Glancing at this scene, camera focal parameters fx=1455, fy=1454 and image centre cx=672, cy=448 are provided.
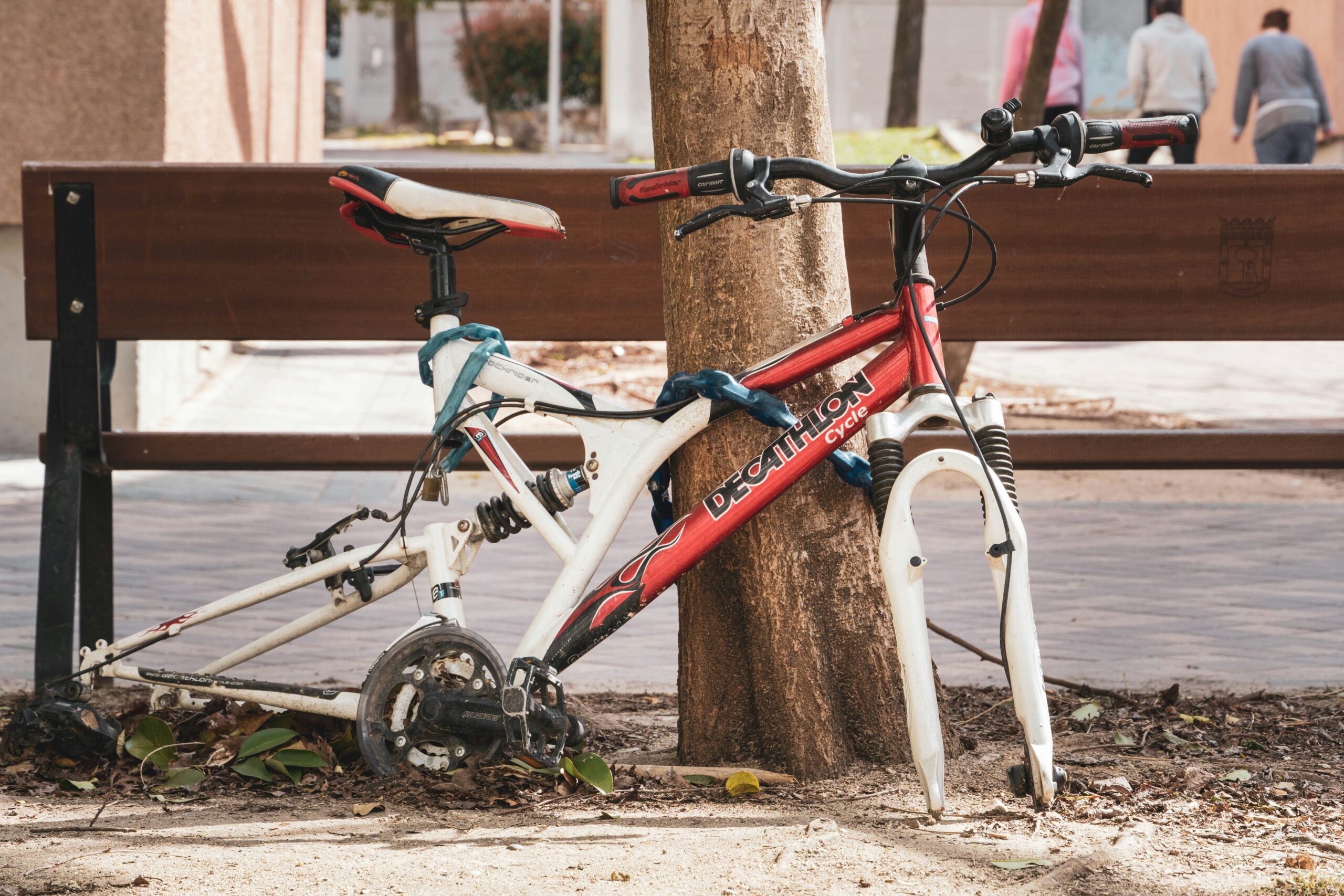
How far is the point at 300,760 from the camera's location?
9.96 ft

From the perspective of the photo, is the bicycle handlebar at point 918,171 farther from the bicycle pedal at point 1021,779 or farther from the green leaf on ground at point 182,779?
the green leaf on ground at point 182,779

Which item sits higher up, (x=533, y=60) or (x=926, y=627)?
(x=533, y=60)

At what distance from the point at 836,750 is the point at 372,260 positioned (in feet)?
5.77

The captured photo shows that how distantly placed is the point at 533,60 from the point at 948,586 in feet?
102

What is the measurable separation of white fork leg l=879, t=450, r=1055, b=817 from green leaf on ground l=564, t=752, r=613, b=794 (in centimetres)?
67

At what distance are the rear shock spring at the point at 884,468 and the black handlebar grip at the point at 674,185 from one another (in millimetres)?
537

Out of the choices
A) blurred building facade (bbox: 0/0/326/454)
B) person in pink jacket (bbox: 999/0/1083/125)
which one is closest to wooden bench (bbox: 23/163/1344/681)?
blurred building facade (bbox: 0/0/326/454)

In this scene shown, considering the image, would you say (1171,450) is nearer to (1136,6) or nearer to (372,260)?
(372,260)

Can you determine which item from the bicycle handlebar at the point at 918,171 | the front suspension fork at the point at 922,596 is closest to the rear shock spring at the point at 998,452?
the front suspension fork at the point at 922,596

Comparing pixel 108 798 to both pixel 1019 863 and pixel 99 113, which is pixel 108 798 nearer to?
pixel 1019 863

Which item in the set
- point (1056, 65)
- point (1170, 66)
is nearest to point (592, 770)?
point (1056, 65)

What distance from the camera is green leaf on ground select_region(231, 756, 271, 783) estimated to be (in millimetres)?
3002

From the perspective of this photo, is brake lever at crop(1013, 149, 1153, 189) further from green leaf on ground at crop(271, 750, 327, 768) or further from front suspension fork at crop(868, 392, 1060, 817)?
green leaf on ground at crop(271, 750, 327, 768)

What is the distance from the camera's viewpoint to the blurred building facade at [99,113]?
719cm
